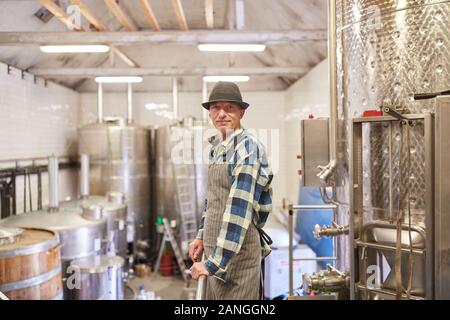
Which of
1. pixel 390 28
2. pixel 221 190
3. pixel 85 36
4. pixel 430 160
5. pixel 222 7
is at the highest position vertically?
pixel 222 7

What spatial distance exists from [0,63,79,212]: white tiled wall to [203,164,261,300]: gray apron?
4.98 meters

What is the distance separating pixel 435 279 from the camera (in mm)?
2182

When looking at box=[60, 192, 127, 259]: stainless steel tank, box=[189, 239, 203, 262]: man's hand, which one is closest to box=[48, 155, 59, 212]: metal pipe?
box=[60, 192, 127, 259]: stainless steel tank

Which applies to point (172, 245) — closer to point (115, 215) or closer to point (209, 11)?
point (115, 215)

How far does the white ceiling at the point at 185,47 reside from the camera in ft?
18.3

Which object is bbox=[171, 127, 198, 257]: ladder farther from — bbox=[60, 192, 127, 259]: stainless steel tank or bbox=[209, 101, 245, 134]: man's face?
bbox=[209, 101, 245, 134]: man's face

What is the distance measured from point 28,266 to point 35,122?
4357 mm

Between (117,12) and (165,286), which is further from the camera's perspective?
(165,286)

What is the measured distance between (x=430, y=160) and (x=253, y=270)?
1.07 metres

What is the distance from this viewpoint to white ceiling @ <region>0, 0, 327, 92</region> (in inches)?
220

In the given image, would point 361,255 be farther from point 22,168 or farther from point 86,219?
point 22,168

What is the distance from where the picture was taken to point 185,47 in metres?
9.43

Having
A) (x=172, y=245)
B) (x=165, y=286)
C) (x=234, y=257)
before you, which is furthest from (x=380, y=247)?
(x=172, y=245)
